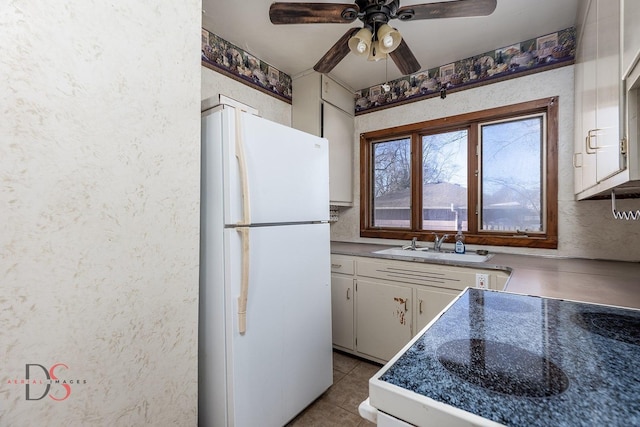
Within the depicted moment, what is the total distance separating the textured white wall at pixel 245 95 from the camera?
214cm

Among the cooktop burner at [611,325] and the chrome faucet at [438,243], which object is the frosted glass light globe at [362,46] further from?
the chrome faucet at [438,243]

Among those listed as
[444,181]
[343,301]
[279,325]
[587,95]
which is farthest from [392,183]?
[279,325]

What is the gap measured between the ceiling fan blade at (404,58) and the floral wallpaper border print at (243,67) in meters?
1.25

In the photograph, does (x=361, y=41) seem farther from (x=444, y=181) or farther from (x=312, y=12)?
(x=444, y=181)

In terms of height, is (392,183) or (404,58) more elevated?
(404,58)

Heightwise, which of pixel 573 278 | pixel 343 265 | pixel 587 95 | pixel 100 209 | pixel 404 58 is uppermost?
pixel 404 58

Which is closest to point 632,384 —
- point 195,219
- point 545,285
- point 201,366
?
point 545,285

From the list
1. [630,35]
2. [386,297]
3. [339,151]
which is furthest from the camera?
[339,151]

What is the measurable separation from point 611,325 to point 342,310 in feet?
5.90

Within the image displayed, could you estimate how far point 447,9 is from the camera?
4.56 ft

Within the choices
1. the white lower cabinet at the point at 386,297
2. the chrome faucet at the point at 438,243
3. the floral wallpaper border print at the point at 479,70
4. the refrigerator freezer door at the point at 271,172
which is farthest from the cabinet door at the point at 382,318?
the floral wallpaper border print at the point at 479,70

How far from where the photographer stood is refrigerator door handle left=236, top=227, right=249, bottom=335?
4.28 ft

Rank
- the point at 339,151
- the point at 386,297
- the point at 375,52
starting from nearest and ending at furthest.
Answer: the point at 375,52 → the point at 386,297 → the point at 339,151

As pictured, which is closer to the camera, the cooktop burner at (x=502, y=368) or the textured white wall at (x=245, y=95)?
the cooktop burner at (x=502, y=368)
